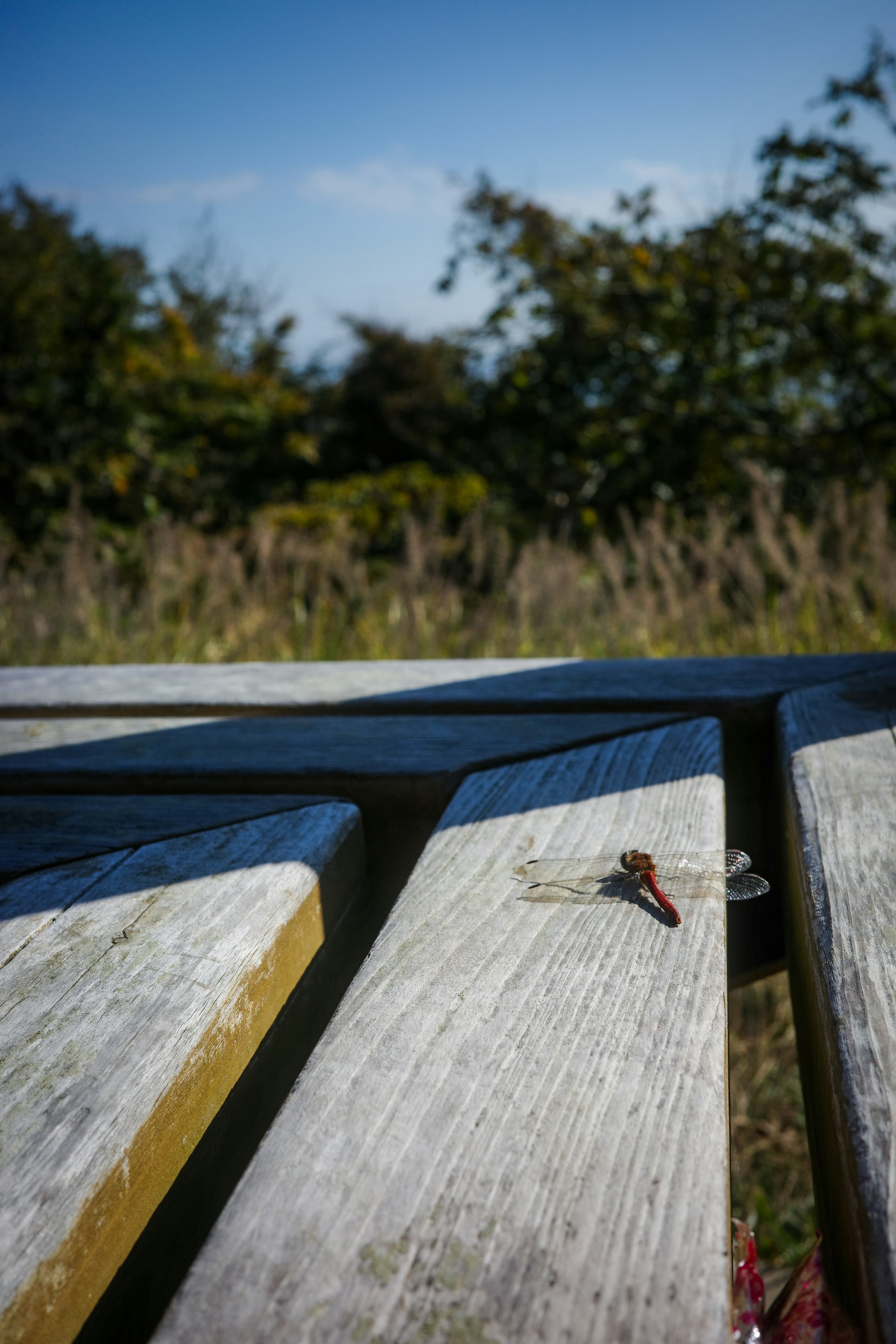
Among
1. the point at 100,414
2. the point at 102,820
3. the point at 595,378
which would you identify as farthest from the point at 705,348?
the point at 102,820

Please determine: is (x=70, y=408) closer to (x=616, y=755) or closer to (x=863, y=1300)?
(x=616, y=755)

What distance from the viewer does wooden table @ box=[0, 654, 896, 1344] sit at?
0.36 meters

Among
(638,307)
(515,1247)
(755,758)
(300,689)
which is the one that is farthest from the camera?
(638,307)

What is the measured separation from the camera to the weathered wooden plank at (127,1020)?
1.33 ft

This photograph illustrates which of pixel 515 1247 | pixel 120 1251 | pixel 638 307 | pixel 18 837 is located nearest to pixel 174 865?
pixel 18 837

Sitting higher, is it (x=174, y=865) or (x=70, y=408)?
(x=70, y=408)

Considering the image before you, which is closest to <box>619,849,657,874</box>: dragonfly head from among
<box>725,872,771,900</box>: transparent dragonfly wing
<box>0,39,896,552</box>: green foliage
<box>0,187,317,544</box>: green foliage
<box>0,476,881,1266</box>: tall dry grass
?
<box>725,872,771,900</box>: transparent dragonfly wing

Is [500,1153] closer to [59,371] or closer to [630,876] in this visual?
[630,876]

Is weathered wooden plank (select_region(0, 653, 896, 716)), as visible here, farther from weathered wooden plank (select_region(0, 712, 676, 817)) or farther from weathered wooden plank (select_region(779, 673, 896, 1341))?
weathered wooden plank (select_region(779, 673, 896, 1341))

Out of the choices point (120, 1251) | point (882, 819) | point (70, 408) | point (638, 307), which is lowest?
point (120, 1251)

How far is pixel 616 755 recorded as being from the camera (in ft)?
3.25

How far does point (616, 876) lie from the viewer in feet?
2.20

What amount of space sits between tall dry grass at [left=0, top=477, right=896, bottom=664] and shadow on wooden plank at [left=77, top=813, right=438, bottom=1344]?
6.39 feet

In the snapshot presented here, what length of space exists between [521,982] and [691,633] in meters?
2.32
